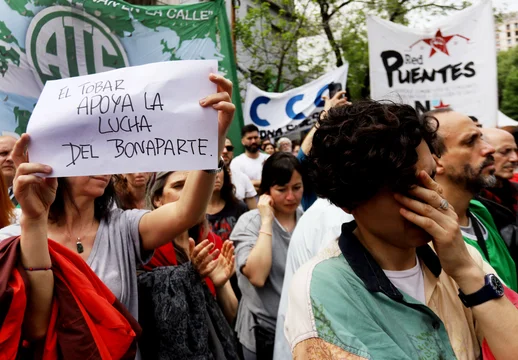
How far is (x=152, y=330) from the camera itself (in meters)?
2.04

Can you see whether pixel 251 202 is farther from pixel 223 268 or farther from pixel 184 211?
pixel 184 211

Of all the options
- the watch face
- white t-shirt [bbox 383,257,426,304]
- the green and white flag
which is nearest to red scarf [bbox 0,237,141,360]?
white t-shirt [bbox 383,257,426,304]

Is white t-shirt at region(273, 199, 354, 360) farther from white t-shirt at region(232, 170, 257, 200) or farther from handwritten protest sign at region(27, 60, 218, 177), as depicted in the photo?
white t-shirt at region(232, 170, 257, 200)

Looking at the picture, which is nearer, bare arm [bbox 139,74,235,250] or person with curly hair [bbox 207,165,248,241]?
bare arm [bbox 139,74,235,250]

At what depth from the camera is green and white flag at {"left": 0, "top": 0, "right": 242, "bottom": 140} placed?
3908 mm

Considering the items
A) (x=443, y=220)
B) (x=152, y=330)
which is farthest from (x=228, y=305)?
(x=443, y=220)

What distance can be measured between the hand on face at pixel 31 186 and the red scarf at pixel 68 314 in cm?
13

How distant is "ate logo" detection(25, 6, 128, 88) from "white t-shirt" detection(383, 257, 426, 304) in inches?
145

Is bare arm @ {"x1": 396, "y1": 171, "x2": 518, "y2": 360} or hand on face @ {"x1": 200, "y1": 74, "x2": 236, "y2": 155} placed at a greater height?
hand on face @ {"x1": 200, "y1": 74, "x2": 236, "y2": 155}

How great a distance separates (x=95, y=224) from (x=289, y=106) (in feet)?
18.5

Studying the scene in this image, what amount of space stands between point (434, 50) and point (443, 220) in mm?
4891

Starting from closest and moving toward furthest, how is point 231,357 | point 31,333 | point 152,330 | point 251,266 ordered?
1. point 31,333
2. point 152,330
3. point 231,357
4. point 251,266

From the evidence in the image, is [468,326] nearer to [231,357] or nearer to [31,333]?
[231,357]

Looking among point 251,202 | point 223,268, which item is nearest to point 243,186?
point 251,202
